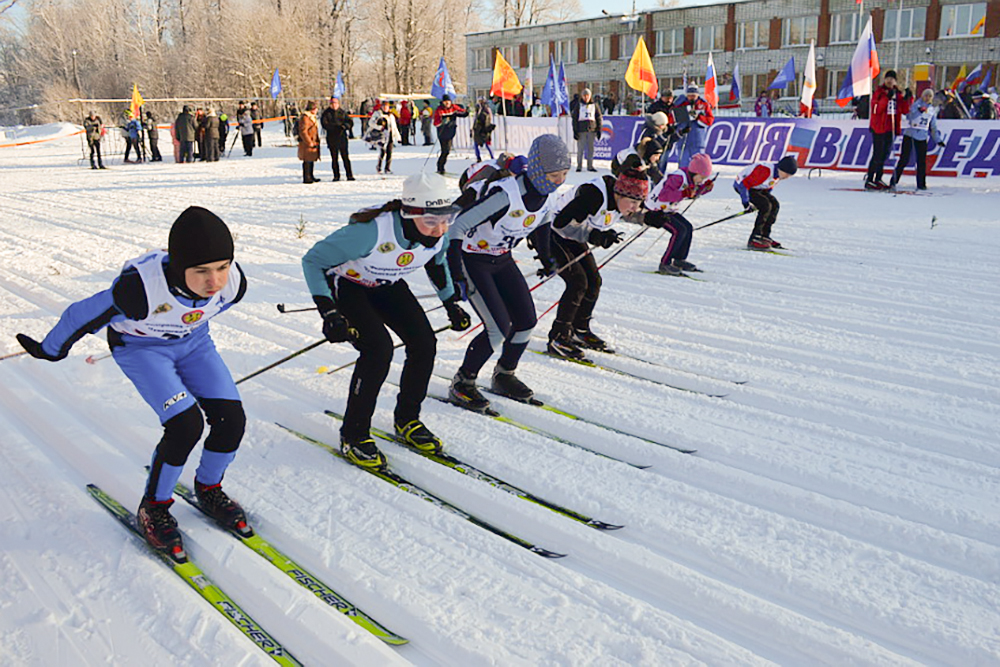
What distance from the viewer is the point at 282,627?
2695mm

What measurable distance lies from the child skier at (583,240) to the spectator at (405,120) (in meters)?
21.2

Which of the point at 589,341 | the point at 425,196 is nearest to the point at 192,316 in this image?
the point at 425,196

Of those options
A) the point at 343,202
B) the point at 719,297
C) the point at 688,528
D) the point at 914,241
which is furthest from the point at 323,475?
the point at 343,202

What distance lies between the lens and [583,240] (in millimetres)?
5648

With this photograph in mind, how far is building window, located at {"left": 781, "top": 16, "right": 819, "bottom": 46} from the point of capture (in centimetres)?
4344

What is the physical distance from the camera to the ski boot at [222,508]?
332cm

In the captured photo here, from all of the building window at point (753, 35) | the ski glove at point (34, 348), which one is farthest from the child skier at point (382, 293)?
the building window at point (753, 35)

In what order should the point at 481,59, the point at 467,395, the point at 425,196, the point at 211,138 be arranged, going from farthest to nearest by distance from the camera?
the point at 481,59 < the point at 211,138 < the point at 467,395 < the point at 425,196

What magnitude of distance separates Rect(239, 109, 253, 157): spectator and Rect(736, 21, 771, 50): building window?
107 feet

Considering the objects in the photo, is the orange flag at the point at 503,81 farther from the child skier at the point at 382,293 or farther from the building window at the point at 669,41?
the building window at the point at 669,41

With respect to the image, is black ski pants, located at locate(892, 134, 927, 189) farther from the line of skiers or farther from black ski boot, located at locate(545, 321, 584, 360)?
black ski boot, located at locate(545, 321, 584, 360)

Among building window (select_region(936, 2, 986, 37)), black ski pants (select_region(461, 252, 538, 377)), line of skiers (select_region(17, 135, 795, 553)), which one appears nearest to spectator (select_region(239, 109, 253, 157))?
line of skiers (select_region(17, 135, 795, 553))

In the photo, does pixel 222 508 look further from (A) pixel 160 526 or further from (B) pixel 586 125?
(B) pixel 586 125

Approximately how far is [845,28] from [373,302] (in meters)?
46.0
